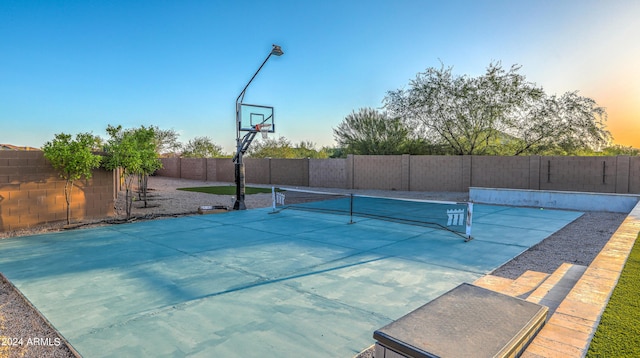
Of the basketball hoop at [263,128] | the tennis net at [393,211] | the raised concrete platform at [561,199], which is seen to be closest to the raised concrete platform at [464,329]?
the tennis net at [393,211]

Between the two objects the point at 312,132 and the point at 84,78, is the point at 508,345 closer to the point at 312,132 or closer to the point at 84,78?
the point at 84,78

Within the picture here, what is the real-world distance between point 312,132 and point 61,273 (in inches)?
1232

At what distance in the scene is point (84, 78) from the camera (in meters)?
16.2

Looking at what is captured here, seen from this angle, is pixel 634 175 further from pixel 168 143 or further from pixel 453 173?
pixel 168 143

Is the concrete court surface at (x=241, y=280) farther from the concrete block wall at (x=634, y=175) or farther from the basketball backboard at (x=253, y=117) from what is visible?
the concrete block wall at (x=634, y=175)

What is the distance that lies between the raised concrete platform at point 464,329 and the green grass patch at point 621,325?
1.26 ft

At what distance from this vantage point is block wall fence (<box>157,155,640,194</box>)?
15781mm

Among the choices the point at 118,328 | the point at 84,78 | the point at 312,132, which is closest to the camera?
the point at 118,328

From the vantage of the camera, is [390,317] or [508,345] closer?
[508,345]

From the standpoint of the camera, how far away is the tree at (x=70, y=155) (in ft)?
29.6

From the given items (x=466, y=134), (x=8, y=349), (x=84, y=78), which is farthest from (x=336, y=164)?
(x=8, y=349)

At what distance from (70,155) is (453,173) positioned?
56.4ft

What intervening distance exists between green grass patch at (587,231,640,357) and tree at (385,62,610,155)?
1958 centimetres

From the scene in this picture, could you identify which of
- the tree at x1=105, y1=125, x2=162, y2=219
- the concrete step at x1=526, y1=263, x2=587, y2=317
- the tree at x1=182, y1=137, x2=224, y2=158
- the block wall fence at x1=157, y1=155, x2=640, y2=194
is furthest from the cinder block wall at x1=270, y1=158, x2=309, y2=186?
the tree at x1=182, y1=137, x2=224, y2=158
